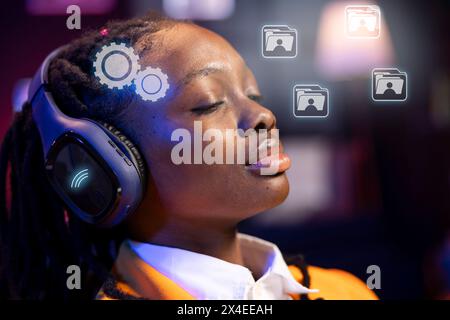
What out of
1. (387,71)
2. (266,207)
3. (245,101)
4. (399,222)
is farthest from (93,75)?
(399,222)

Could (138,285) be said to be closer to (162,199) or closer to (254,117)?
(162,199)

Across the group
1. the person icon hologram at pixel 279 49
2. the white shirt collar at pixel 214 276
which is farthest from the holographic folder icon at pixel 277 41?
the white shirt collar at pixel 214 276

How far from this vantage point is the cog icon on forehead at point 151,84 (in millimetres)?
999

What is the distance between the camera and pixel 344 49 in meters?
1.13

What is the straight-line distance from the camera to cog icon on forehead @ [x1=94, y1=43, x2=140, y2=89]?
1008 millimetres

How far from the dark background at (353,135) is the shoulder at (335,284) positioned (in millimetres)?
18

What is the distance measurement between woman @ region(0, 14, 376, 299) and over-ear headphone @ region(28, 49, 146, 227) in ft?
0.10

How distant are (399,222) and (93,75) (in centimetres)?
64

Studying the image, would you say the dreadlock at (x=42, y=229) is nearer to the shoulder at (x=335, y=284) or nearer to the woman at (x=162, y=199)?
the woman at (x=162, y=199)

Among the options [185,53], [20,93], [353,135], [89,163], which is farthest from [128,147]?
[353,135]

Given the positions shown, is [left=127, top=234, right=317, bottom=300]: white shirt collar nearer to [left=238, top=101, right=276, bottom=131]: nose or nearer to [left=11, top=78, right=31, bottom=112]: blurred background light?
[left=238, top=101, right=276, bottom=131]: nose

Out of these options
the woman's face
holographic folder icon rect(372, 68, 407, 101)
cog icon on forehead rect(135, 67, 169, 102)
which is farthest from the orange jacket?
holographic folder icon rect(372, 68, 407, 101)

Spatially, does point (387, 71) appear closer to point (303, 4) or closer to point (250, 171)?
point (303, 4)

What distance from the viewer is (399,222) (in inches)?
46.9
